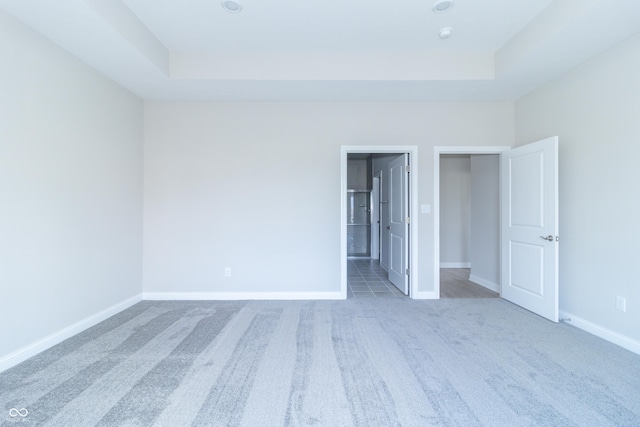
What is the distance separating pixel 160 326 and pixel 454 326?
2964mm

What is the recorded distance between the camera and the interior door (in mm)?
3906

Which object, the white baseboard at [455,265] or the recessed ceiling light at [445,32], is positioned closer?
the recessed ceiling light at [445,32]

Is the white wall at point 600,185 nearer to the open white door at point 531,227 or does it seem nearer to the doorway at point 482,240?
the open white door at point 531,227

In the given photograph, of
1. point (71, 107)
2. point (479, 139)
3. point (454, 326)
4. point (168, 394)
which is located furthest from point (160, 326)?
point (479, 139)

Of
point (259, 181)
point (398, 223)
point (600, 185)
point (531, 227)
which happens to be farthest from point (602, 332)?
point (259, 181)

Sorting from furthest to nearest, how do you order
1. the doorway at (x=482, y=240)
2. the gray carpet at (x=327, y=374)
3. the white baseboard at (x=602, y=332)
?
the doorway at (x=482, y=240), the white baseboard at (x=602, y=332), the gray carpet at (x=327, y=374)

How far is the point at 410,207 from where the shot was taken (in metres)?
3.83

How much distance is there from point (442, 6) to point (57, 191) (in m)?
3.66

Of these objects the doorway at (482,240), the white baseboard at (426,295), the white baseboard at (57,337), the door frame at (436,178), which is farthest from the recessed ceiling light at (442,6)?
the white baseboard at (57,337)

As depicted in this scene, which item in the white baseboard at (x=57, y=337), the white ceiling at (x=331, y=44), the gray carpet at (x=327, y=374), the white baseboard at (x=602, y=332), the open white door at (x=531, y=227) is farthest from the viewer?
the open white door at (x=531, y=227)

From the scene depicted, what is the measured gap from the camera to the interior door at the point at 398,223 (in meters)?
3.91

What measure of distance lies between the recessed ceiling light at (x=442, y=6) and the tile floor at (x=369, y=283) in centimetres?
319

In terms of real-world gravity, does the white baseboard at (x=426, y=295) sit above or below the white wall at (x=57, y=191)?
below

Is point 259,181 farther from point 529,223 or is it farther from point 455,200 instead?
point 455,200
